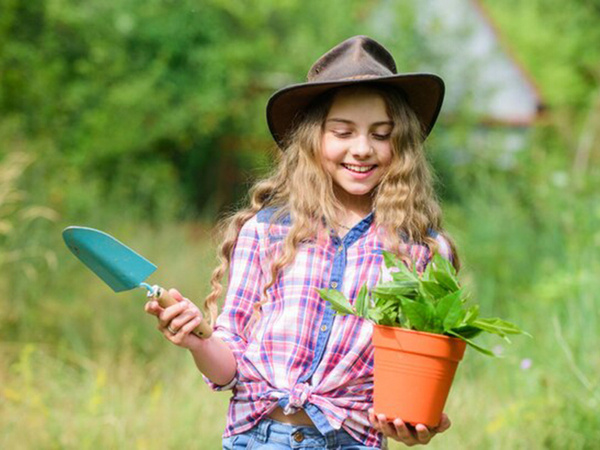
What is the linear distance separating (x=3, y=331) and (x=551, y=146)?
8.71 m

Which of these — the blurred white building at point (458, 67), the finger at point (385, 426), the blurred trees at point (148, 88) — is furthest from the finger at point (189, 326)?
the blurred white building at point (458, 67)

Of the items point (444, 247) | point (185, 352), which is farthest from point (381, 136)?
point (185, 352)

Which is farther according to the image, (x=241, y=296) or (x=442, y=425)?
(x=241, y=296)

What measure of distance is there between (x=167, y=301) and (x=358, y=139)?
2.35 feet

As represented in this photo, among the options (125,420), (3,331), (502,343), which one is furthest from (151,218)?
(125,420)

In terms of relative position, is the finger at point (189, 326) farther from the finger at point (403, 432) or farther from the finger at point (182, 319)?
the finger at point (403, 432)

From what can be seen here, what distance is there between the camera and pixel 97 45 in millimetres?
10609

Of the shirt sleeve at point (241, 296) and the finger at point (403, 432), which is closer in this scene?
the finger at point (403, 432)

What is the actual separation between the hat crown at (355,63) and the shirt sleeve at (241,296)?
516mm

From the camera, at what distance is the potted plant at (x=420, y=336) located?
2.28 m

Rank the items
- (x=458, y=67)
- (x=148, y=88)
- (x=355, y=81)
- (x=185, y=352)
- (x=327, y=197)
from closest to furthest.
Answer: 1. (x=355, y=81)
2. (x=327, y=197)
3. (x=185, y=352)
4. (x=148, y=88)
5. (x=458, y=67)

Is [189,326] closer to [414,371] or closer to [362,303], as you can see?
[362,303]

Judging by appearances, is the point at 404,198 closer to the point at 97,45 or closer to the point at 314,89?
the point at 314,89

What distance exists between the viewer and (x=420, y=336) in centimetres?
228
